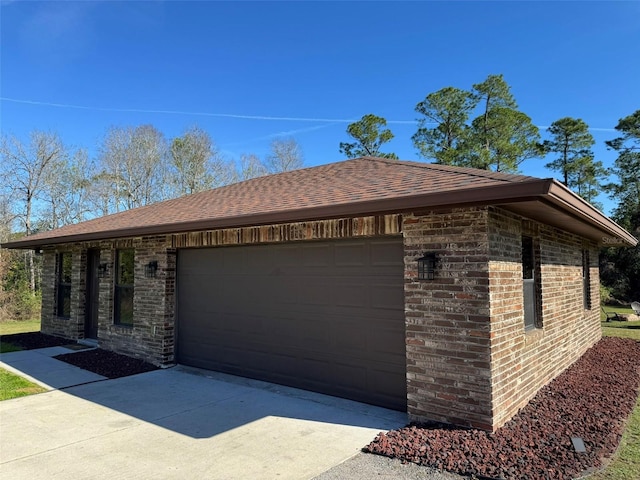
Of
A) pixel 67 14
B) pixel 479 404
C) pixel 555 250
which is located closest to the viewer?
pixel 479 404

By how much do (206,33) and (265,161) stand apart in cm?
1778

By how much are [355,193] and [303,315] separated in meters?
2.02

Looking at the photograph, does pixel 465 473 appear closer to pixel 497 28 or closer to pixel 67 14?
pixel 497 28

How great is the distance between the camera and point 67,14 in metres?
9.84

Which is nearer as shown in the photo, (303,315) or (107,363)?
(303,315)

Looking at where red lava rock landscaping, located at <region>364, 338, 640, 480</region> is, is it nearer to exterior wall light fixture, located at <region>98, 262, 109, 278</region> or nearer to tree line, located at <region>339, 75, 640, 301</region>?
exterior wall light fixture, located at <region>98, 262, 109, 278</region>

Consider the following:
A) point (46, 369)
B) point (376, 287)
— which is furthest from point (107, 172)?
point (376, 287)

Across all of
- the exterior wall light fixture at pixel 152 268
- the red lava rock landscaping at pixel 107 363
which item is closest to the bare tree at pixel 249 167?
the red lava rock landscaping at pixel 107 363

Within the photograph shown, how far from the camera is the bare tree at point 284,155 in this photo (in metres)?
29.4

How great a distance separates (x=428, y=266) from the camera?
475 cm

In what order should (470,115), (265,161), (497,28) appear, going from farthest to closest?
1. (265,161)
2. (470,115)
3. (497,28)

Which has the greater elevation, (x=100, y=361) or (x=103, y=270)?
(x=103, y=270)

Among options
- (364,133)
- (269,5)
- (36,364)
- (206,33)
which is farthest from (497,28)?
(364,133)

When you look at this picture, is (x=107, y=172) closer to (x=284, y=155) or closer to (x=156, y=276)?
(x=284, y=155)
